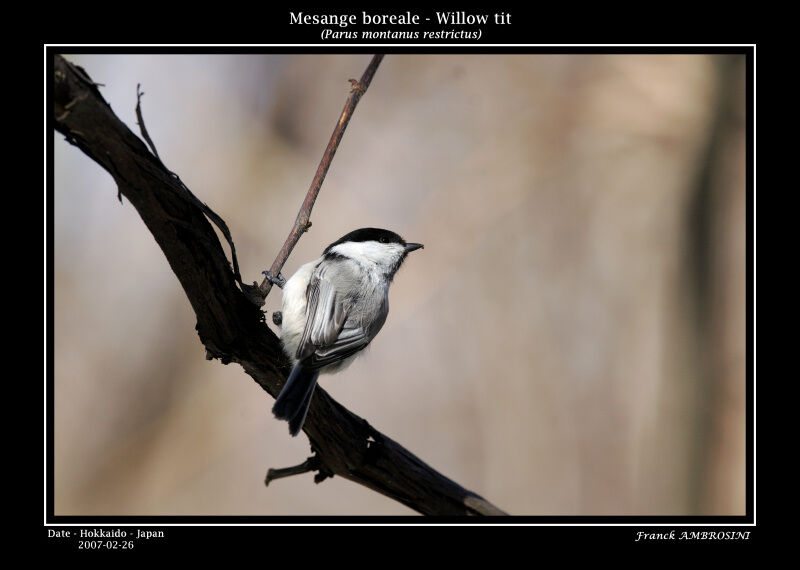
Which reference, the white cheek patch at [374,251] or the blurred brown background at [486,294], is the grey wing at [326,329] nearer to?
the white cheek patch at [374,251]

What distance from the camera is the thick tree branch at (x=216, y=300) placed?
133 centimetres

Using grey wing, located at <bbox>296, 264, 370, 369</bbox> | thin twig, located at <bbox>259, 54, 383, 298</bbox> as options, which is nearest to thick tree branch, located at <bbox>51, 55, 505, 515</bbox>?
grey wing, located at <bbox>296, 264, 370, 369</bbox>

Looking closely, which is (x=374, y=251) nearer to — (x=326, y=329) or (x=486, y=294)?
(x=326, y=329)

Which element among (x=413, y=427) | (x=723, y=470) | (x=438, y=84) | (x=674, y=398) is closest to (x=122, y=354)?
(x=413, y=427)

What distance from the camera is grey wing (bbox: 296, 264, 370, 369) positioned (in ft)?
6.62

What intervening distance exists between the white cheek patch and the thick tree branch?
763mm

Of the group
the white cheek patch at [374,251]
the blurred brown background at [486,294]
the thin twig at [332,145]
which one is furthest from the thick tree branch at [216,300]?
the blurred brown background at [486,294]

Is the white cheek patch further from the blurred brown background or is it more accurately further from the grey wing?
the blurred brown background

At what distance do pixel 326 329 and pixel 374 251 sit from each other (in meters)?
0.72

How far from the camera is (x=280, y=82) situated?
4.98m

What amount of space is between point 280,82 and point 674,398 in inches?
154

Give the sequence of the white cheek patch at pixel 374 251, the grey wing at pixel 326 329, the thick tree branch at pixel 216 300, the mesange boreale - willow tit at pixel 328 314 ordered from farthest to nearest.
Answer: the white cheek patch at pixel 374 251, the grey wing at pixel 326 329, the mesange boreale - willow tit at pixel 328 314, the thick tree branch at pixel 216 300

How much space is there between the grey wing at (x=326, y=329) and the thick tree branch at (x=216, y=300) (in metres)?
0.10

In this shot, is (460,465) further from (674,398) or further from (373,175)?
(373,175)
